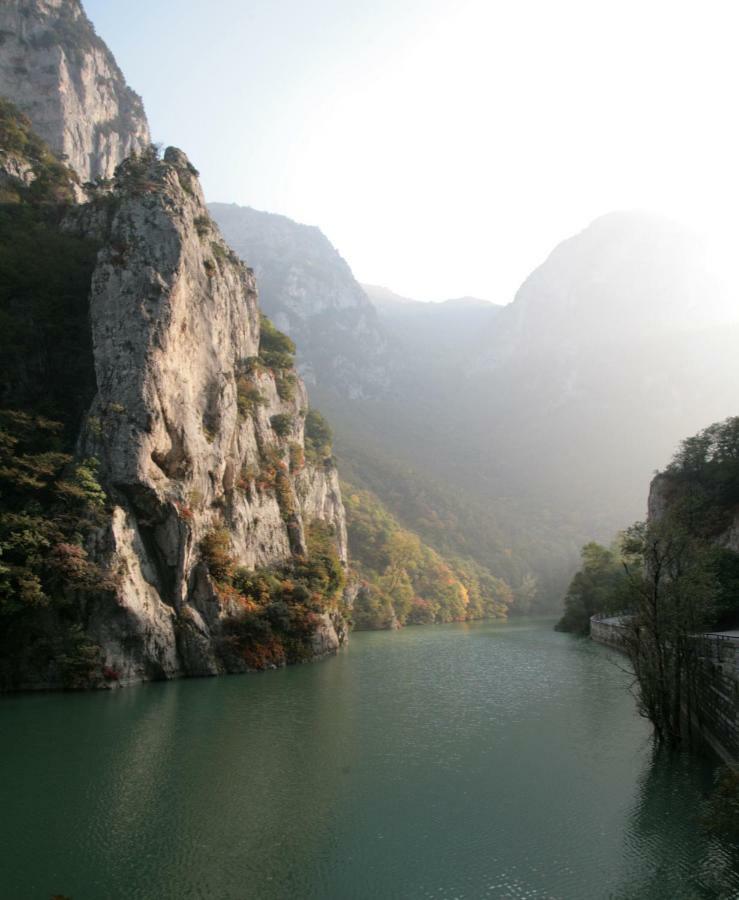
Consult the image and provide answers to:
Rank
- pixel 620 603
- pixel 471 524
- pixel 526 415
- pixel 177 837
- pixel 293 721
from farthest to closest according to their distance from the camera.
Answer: pixel 526 415
pixel 471 524
pixel 293 721
pixel 620 603
pixel 177 837

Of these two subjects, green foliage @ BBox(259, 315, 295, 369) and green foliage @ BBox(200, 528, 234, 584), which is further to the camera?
green foliage @ BBox(259, 315, 295, 369)

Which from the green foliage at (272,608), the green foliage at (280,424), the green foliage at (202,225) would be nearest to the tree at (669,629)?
the green foliage at (272,608)

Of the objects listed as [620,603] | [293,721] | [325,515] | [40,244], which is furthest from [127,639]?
[325,515]

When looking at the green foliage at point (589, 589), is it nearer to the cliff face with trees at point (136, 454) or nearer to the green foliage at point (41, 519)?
the cliff face with trees at point (136, 454)

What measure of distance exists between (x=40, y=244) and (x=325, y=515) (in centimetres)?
3842

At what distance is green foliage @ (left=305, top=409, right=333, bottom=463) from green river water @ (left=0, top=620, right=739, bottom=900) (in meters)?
41.6

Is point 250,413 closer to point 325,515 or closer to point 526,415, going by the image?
point 325,515

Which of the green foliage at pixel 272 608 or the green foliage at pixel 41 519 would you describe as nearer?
the green foliage at pixel 41 519

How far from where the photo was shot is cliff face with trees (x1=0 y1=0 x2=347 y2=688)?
2955cm

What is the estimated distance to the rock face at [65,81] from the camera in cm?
6638

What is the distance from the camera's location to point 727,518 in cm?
3409

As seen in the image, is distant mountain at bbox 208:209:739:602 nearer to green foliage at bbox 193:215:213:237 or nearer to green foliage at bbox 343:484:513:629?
green foliage at bbox 343:484:513:629

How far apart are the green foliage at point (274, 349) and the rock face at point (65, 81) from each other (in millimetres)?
24610

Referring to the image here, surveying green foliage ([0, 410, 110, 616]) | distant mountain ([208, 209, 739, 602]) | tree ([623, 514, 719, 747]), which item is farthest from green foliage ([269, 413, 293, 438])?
distant mountain ([208, 209, 739, 602])
